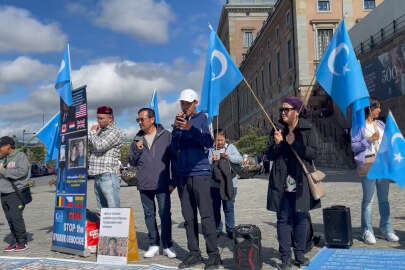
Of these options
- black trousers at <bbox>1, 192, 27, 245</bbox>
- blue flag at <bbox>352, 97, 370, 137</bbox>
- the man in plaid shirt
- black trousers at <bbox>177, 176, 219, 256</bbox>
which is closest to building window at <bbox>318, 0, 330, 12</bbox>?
blue flag at <bbox>352, 97, 370, 137</bbox>

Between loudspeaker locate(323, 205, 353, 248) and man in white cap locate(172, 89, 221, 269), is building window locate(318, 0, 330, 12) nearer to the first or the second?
loudspeaker locate(323, 205, 353, 248)

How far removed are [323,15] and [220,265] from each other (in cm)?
3314

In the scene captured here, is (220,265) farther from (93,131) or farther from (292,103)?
(93,131)

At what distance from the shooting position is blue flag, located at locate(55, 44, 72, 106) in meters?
6.73

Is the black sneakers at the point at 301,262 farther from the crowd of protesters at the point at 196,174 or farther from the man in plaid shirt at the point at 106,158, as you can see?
the man in plaid shirt at the point at 106,158

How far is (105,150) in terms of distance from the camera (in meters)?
6.18

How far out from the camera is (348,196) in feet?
39.3

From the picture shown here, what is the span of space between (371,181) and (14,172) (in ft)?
17.8

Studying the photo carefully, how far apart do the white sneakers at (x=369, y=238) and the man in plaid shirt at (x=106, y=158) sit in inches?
142

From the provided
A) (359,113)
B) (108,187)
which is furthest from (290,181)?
(108,187)

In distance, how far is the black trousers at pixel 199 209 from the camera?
5.25 metres

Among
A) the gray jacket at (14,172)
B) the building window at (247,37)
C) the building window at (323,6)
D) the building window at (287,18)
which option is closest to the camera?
the gray jacket at (14,172)

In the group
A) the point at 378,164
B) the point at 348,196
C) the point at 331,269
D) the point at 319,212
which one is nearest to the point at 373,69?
the point at 348,196

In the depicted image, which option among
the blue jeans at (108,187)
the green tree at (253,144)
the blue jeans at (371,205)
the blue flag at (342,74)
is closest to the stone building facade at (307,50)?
the green tree at (253,144)
